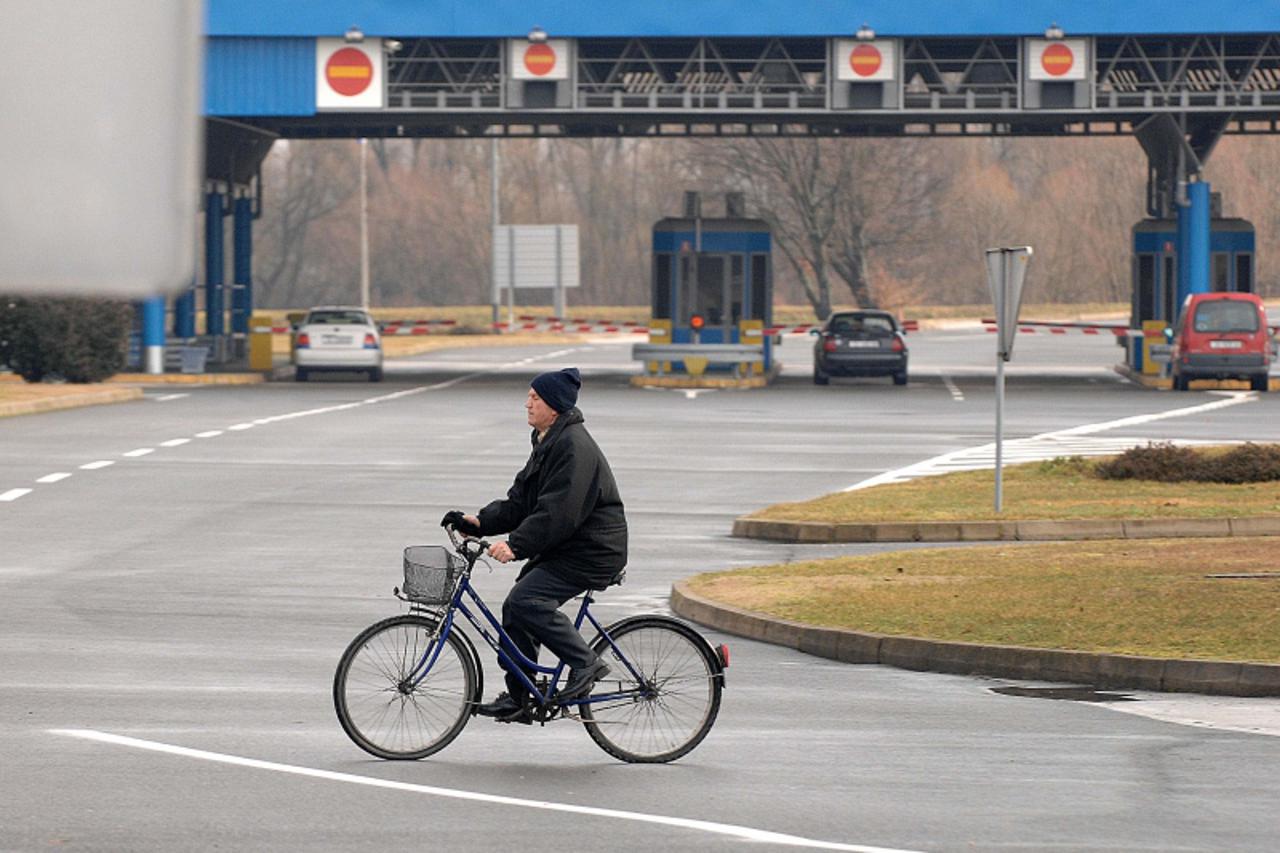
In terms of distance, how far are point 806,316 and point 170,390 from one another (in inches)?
2407

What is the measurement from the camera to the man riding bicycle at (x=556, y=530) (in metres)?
8.84

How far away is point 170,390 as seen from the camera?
4484 centimetres

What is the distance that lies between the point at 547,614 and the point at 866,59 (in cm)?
3903

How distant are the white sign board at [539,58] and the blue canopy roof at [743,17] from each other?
1.87 feet

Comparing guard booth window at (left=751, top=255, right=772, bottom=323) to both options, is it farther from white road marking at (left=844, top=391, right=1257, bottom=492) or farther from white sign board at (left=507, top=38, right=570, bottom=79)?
white road marking at (left=844, top=391, right=1257, bottom=492)

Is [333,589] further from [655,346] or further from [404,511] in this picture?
[655,346]

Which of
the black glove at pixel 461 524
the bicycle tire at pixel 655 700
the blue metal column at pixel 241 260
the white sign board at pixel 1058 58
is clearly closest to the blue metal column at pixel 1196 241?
the white sign board at pixel 1058 58

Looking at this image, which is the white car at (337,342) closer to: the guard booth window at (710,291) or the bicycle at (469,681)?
the guard booth window at (710,291)

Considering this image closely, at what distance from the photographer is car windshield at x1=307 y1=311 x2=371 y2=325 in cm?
4819

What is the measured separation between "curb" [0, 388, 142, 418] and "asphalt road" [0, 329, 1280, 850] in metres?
10.9

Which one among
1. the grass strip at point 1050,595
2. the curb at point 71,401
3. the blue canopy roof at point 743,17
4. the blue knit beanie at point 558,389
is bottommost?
the grass strip at point 1050,595

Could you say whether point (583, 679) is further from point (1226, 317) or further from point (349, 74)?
point (349, 74)

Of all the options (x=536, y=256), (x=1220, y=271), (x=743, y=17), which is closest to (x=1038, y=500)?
(x=743, y=17)

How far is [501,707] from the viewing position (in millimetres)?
9086
